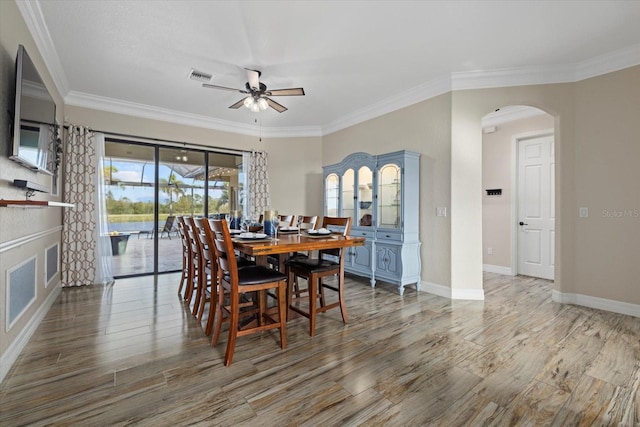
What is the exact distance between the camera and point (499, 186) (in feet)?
15.9

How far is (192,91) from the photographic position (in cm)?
397

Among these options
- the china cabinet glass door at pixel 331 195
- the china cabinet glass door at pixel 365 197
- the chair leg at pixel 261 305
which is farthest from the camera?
the china cabinet glass door at pixel 331 195

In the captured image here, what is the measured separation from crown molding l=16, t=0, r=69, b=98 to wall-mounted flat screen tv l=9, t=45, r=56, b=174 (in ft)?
1.61

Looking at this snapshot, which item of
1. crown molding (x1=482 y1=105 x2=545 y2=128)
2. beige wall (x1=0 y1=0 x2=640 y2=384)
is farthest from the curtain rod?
crown molding (x1=482 y1=105 x2=545 y2=128)

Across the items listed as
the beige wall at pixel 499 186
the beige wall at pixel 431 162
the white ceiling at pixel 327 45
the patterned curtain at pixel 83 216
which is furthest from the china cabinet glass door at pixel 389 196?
the patterned curtain at pixel 83 216

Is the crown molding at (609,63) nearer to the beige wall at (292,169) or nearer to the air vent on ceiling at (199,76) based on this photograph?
the beige wall at (292,169)

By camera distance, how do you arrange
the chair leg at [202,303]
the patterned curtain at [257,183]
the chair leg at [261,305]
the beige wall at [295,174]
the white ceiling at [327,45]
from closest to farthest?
the white ceiling at [327,45] < the chair leg at [261,305] < the chair leg at [202,303] < the patterned curtain at [257,183] < the beige wall at [295,174]

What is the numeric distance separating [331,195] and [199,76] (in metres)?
2.64

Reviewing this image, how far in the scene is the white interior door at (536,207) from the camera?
14.5 ft

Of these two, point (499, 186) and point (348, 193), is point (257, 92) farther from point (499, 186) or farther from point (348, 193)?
point (499, 186)

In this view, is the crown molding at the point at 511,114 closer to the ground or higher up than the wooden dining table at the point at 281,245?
higher up

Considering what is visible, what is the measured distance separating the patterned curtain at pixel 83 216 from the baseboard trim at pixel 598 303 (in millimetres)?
6026

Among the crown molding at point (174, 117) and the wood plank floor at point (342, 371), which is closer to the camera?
the wood plank floor at point (342, 371)

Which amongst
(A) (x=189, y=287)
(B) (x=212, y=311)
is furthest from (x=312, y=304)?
(A) (x=189, y=287)
